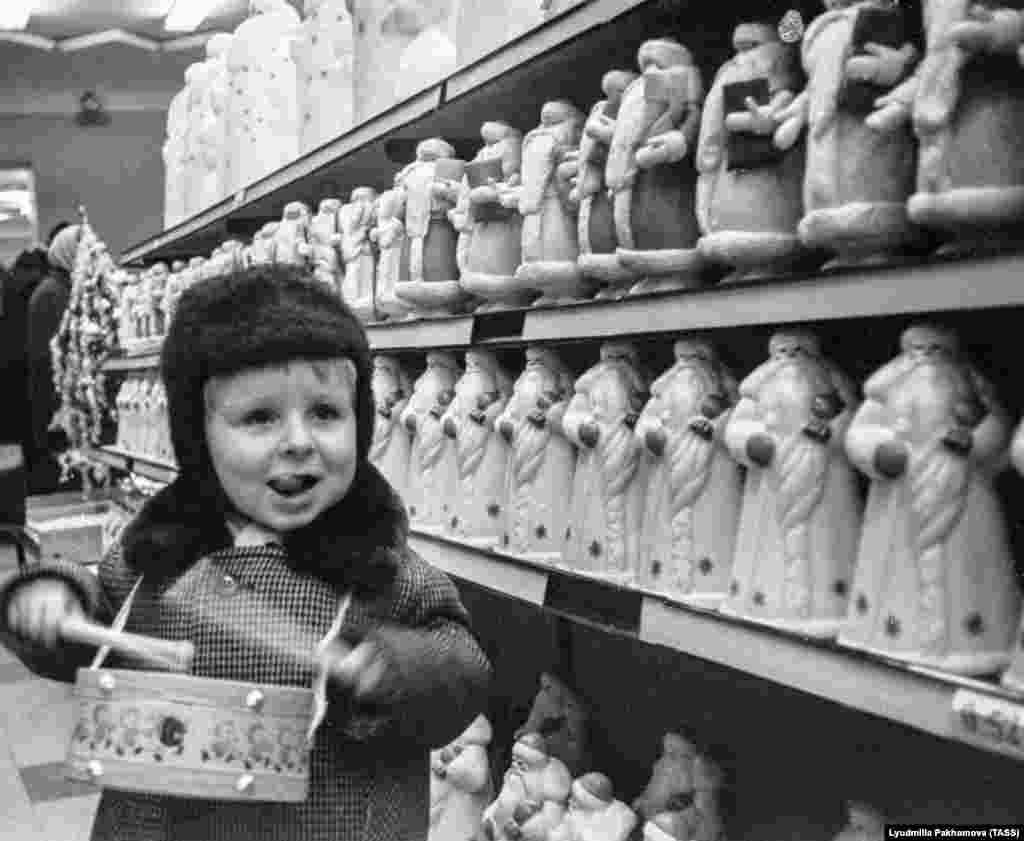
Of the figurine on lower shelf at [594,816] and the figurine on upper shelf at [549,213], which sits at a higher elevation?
the figurine on upper shelf at [549,213]

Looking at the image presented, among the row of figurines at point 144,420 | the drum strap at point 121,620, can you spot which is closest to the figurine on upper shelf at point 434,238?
the drum strap at point 121,620

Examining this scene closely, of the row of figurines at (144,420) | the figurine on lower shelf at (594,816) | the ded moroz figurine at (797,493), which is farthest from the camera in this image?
the row of figurines at (144,420)

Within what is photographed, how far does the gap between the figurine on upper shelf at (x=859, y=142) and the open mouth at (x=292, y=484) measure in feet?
2.15

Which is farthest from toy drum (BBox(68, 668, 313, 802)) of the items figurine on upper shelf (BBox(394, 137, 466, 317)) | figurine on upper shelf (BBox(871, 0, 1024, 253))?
figurine on upper shelf (BBox(394, 137, 466, 317))

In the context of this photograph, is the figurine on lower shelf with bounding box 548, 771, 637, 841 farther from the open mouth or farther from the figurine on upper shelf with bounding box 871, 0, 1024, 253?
the figurine on upper shelf with bounding box 871, 0, 1024, 253

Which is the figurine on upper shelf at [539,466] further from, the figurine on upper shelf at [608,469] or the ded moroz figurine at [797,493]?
the ded moroz figurine at [797,493]

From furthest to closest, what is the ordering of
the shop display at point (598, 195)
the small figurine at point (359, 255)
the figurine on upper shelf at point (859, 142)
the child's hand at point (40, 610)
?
the small figurine at point (359, 255)
the shop display at point (598, 195)
the figurine on upper shelf at point (859, 142)
the child's hand at point (40, 610)

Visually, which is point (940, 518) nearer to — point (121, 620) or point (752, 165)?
point (752, 165)

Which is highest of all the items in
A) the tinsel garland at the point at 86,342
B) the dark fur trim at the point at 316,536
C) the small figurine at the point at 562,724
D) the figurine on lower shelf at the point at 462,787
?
the tinsel garland at the point at 86,342

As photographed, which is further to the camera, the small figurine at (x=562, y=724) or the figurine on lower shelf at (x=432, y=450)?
the figurine on lower shelf at (x=432, y=450)

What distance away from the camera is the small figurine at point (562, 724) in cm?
244

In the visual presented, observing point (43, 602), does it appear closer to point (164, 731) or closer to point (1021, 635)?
Result: point (164, 731)

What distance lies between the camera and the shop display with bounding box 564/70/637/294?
77.2 inches

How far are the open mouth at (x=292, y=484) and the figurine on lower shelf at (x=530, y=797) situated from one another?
1052 millimetres
